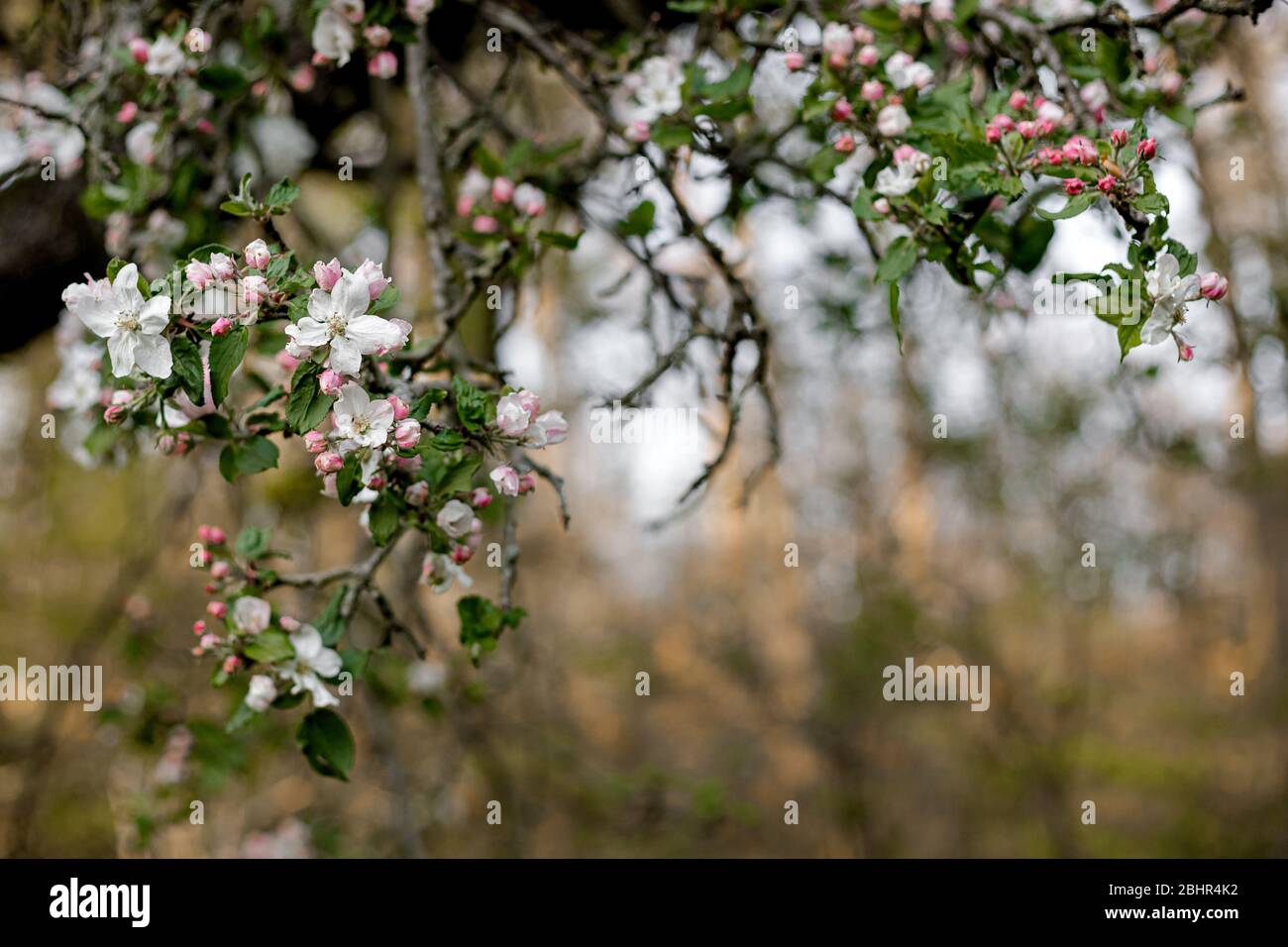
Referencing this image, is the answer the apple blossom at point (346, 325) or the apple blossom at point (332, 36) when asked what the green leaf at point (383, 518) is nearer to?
the apple blossom at point (346, 325)

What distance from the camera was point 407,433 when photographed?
1.15 meters

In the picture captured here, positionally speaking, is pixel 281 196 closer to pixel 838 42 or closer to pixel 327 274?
pixel 327 274

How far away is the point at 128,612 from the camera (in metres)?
3.27

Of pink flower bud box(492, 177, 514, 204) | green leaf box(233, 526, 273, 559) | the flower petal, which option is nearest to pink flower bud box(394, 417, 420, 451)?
the flower petal

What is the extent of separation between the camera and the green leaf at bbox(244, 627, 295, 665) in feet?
4.69

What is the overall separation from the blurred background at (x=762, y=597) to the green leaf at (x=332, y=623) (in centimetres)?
92

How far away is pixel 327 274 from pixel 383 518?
35cm

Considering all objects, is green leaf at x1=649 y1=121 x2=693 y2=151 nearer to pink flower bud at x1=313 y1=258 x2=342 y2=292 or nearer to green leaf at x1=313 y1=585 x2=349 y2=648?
pink flower bud at x1=313 y1=258 x2=342 y2=292

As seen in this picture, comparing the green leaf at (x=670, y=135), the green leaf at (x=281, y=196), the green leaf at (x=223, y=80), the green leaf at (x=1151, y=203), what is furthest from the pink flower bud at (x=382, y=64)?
the green leaf at (x=1151, y=203)

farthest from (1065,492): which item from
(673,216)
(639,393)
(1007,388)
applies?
(639,393)

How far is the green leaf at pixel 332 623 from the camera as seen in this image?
151cm
